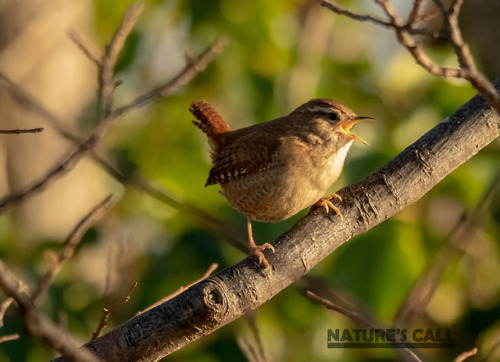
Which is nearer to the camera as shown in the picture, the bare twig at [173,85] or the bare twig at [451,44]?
the bare twig at [451,44]

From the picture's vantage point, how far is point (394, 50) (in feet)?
18.5

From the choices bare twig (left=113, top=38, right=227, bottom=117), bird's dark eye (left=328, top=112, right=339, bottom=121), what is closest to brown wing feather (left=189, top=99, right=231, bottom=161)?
bird's dark eye (left=328, top=112, right=339, bottom=121)

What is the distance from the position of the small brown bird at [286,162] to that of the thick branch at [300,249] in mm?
342

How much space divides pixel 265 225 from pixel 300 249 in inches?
68.1

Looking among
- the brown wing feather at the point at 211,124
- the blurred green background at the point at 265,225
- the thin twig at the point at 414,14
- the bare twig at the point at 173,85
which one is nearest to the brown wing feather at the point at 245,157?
the brown wing feather at the point at 211,124

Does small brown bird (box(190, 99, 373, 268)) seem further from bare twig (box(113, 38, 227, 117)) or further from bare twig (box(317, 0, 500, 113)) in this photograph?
bare twig (box(317, 0, 500, 113))

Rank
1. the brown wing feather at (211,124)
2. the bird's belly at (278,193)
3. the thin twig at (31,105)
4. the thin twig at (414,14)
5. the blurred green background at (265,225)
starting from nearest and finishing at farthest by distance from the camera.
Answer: the thin twig at (414,14), the thin twig at (31,105), the bird's belly at (278,193), the brown wing feather at (211,124), the blurred green background at (265,225)

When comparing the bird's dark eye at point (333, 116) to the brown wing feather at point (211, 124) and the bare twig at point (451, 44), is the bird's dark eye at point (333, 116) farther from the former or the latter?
the bare twig at point (451, 44)

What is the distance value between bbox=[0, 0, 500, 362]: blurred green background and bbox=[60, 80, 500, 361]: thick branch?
123cm

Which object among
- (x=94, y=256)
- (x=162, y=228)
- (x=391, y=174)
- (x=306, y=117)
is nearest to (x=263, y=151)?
(x=306, y=117)

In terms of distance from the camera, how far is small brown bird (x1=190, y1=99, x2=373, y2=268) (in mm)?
2814

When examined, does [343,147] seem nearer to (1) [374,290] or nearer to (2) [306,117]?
(2) [306,117]

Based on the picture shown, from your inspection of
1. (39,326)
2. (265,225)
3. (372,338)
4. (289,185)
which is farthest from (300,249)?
(265,225)

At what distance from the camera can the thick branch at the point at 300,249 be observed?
74.1 inches
